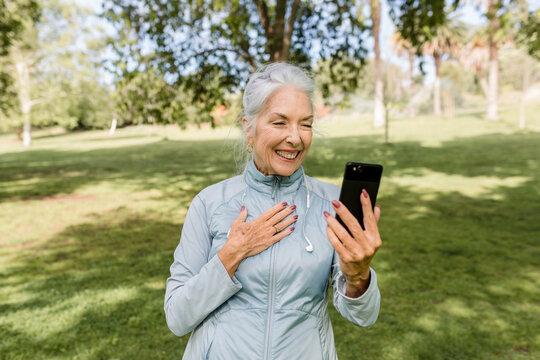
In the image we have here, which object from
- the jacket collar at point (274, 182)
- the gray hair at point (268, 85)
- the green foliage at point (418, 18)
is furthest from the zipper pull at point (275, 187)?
the green foliage at point (418, 18)

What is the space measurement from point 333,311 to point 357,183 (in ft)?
13.5

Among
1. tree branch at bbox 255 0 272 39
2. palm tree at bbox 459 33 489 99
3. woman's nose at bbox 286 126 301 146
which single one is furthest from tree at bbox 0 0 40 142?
palm tree at bbox 459 33 489 99

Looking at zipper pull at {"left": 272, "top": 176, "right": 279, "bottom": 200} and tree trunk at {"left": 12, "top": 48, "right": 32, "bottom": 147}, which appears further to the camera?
tree trunk at {"left": 12, "top": 48, "right": 32, "bottom": 147}

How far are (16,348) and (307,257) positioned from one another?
13.5ft

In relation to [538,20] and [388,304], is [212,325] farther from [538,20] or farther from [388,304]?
[538,20]

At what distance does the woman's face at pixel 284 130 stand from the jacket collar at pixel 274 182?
4cm

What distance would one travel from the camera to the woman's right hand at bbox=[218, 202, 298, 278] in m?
1.69

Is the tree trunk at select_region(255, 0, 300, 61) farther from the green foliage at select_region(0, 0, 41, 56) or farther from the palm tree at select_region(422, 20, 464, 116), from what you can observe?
the palm tree at select_region(422, 20, 464, 116)

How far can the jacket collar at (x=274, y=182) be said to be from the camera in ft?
6.44

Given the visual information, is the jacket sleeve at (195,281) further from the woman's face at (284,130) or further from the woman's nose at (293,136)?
the woman's nose at (293,136)

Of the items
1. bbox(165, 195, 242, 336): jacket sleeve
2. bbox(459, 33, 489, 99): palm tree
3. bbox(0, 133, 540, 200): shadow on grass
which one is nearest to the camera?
bbox(165, 195, 242, 336): jacket sleeve

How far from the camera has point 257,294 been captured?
5.80 ft

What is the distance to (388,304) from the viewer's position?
5.40m

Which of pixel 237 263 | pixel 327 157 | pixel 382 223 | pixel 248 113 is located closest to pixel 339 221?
pixel 237 263
